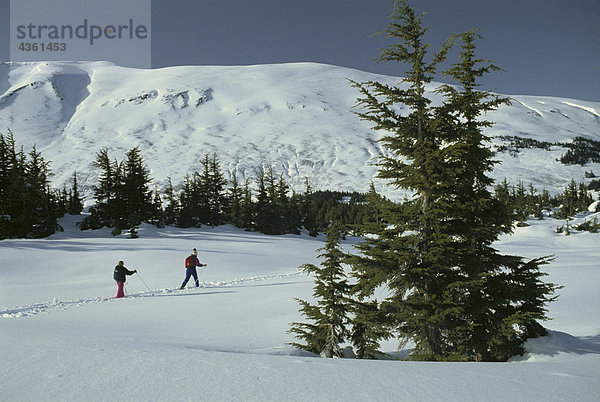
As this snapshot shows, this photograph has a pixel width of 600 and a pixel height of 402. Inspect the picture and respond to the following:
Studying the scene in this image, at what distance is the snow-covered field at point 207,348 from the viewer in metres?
3.01

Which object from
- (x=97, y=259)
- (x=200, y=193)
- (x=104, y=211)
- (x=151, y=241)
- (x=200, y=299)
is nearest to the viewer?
(x=200, y=299)

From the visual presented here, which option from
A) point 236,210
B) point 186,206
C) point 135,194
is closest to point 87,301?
point 135,194

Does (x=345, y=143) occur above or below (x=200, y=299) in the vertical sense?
above

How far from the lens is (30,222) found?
99.8 feet

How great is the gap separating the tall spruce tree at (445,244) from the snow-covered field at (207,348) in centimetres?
86

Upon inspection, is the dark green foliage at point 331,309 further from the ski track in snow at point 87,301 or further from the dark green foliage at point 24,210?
the dark green foliage at point 24,210

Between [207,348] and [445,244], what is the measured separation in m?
4.68

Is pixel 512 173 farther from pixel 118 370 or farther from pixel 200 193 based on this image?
pixel 118 370

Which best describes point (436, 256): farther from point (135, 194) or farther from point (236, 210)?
point (236, 210)

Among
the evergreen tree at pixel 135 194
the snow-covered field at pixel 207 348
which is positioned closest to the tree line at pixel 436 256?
the snow-covered field at pixel 207 348

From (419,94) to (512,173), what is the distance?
→ 169m

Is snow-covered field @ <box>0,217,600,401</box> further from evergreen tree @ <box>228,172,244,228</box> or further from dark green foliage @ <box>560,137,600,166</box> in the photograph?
dark green foliage @ <box>560,137,600,166</box>

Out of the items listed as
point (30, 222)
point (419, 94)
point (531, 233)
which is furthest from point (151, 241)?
point (531, 233)

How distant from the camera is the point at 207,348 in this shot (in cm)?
568
